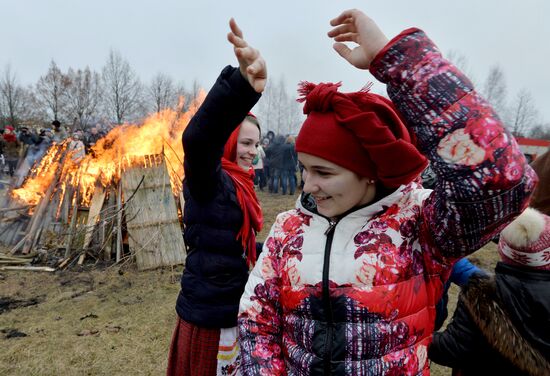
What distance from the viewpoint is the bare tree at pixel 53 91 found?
37500mm

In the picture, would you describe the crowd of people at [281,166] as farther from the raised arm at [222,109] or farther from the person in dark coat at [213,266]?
the raised arm at [222,109]

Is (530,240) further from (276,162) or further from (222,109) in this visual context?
(276,162)

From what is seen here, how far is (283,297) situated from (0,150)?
2517 centimetres

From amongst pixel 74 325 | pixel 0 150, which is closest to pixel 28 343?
pixel 74 325

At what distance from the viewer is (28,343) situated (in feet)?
13.9

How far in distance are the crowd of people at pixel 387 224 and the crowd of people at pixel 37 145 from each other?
6.93 meters

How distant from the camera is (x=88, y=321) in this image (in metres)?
4.78

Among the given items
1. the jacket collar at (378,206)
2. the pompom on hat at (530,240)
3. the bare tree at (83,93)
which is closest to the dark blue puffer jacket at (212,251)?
the jacket collar at (378,206)

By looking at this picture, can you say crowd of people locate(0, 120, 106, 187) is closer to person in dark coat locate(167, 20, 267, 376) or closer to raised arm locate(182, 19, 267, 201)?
person in dark coat locate(167, 20, 267, 376)

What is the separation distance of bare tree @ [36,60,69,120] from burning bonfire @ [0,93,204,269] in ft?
116

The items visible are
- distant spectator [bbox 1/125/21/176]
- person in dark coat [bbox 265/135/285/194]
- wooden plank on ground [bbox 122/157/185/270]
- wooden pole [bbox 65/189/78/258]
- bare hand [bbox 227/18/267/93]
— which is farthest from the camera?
distant spectator [bbox 1/125/21/176]

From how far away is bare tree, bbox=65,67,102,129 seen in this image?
37.1 metres

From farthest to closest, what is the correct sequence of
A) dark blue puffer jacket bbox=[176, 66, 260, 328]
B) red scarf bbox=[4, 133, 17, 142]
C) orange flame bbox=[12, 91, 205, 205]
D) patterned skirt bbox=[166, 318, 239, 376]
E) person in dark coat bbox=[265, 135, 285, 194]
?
red scarf bbox=[4, 133, 17, 142] < person in dark coat bbox=[265, 135, 285, 194] < orange flame bbox=[12, 91, 205, 205] < patterned skirt bbox=[166, 318, 239, 376] < dark blue puffer jacket bbox=[176, 66, 260, 328]

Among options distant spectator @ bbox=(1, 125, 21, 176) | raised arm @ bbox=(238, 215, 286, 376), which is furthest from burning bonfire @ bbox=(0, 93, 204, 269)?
distant spectator @ bbox=(1, 125, 21, 176)
